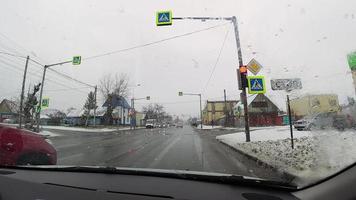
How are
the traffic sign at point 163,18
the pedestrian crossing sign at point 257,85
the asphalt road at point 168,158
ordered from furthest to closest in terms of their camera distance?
the pedestrian crossing sign at point 257,85, the traffic sign at point 163,18, the asphalt road at point 168,158

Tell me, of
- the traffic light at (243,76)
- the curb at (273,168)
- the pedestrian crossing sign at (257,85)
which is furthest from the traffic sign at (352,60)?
the traffic light at (243,76)

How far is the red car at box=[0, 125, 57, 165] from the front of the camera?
5.90 m

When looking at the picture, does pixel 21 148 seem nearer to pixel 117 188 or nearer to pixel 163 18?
pixel 117 188

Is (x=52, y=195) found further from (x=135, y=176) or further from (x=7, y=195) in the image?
(x=135, y=176)

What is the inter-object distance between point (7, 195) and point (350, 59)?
4.00 metres

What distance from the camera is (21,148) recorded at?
6.04 metres

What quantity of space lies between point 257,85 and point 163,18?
545 centimetres

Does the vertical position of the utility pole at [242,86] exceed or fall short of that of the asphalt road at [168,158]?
it exceeds it

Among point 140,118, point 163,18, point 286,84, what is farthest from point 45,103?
point 140,118

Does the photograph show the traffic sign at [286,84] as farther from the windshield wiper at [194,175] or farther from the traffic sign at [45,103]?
the traffic sign at [45,103]

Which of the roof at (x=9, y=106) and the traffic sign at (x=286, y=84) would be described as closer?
the traffic sign at (x=286, y=84)

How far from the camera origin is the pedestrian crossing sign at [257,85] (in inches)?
582

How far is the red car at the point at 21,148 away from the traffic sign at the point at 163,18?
9.38 meters

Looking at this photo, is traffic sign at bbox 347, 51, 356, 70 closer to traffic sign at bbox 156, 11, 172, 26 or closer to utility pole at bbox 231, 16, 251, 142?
traffic sign at bbox 156, 11, 172, 26
